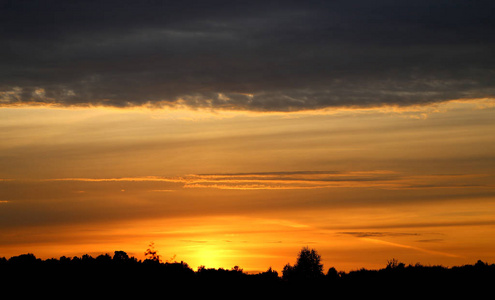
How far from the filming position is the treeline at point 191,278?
258ft

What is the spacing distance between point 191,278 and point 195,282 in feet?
4.96

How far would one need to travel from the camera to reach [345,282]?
9075 centimetres

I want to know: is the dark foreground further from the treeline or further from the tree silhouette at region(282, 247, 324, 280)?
the tree silhouette at region(282, 247, 324, 280)

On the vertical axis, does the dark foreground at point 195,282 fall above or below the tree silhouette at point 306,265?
below

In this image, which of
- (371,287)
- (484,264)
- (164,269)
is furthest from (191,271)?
(484,264)

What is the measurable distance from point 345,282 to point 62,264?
34496 mm

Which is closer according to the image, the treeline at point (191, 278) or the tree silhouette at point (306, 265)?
the treeline at point (191, 278)

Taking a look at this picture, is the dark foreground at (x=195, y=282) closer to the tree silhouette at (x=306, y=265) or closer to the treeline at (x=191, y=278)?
the treeline at (x=191, y=278)

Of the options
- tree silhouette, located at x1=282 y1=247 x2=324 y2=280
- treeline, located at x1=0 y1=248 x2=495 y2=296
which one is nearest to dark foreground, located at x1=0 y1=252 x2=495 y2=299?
treeline, located at x1=0 y1=248 x2=495 y2=296

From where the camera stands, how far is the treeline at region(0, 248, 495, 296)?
7850 centimetres

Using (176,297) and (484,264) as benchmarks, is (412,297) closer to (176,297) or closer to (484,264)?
(484,264)

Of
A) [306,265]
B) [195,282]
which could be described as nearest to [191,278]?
[195,282]

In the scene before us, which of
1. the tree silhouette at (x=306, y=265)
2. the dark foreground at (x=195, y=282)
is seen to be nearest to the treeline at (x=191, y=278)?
the dark foreground at (x=195, y=282)

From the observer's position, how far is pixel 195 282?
3428 inches
